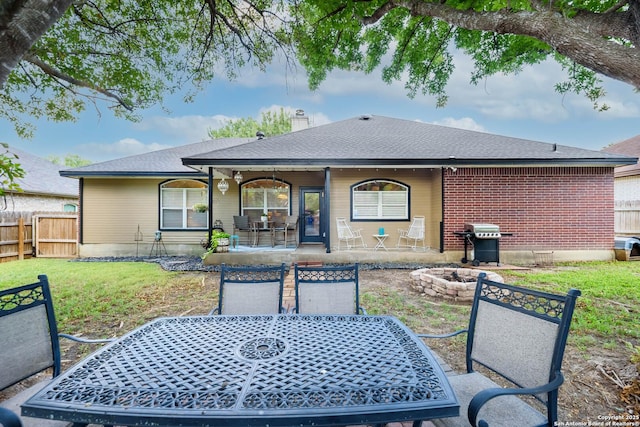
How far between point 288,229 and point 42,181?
15.3 metres

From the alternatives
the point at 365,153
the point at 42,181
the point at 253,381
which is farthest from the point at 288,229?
the point at 42,181

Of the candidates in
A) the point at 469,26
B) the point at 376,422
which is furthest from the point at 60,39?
the point at 376,422

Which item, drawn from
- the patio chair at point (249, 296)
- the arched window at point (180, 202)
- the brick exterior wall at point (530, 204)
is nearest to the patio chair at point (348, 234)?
the brick exterior wall at point (530, 204)

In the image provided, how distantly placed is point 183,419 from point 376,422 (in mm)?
774

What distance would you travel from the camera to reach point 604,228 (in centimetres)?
828

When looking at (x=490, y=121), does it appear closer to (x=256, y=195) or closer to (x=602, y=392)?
(x=256, y=195)

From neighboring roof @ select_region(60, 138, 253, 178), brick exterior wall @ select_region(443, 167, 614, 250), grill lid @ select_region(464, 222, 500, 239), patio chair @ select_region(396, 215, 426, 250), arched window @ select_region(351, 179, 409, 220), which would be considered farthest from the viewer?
neighboring roof @ select_region(60, 138, 253, 178)

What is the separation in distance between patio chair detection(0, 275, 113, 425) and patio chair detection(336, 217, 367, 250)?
290 inches

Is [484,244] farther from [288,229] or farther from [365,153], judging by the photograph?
[288,229]

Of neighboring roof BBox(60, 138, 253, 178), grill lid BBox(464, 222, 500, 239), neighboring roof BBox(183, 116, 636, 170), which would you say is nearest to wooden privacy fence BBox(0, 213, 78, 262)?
neighboring roof BBox(60, 138, 253, 178)

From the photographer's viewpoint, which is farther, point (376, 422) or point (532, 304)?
point (532, 304)

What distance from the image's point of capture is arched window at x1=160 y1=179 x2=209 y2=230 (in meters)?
10.4

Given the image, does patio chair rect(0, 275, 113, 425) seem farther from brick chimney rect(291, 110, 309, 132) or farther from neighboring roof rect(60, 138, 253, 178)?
brick chimney rect(291, 110, 309, 132)

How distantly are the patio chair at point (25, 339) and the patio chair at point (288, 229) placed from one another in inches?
285
